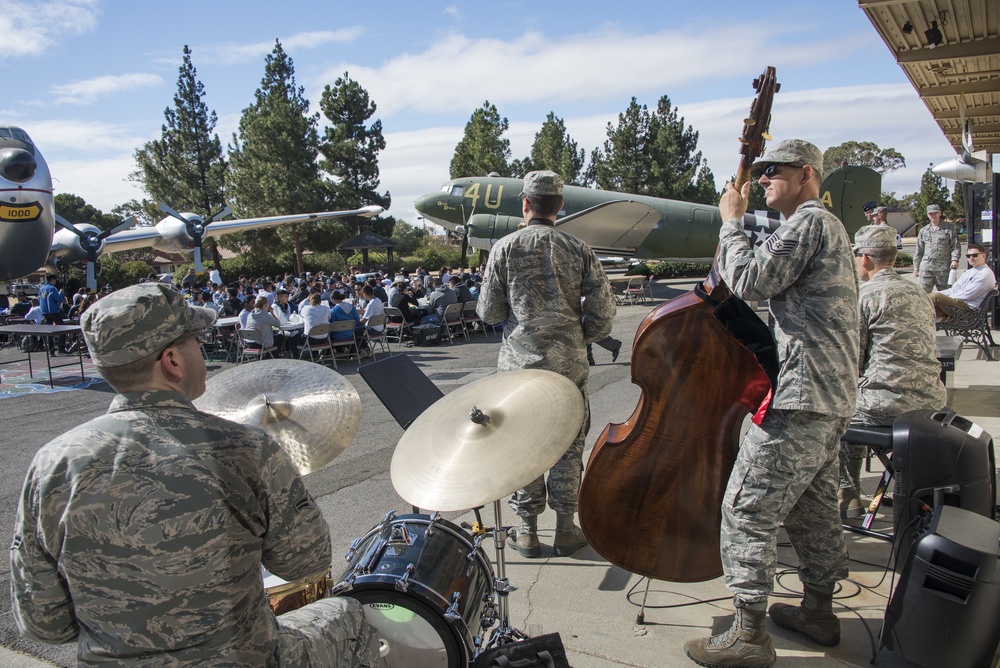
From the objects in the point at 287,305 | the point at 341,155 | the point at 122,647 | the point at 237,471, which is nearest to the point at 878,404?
the point at 237,471

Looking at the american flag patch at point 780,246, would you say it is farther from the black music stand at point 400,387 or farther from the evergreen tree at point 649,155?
the evergreen tree at point 649,155

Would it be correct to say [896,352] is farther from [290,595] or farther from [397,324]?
[397,324]

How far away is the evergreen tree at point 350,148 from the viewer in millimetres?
40219

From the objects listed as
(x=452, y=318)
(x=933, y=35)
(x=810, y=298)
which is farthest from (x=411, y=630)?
(x=452, y=318)

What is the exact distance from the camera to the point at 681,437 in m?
2.86

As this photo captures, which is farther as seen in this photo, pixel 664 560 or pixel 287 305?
pixel 287 305

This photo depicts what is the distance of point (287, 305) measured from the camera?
15008 mm

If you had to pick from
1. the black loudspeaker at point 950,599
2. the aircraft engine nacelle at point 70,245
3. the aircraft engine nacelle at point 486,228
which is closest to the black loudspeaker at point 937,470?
the black loudspeaker at point 950,599

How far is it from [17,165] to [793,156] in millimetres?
16040

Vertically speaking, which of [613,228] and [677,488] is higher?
[613,228]

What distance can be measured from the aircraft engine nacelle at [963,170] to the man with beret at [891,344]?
9137mm

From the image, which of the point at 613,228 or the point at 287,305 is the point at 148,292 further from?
the point at 613,228

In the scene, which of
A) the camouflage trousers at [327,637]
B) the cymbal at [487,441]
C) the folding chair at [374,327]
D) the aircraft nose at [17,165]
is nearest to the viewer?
the camouflage trousers at [327,637]

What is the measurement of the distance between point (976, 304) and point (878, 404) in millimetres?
6295
